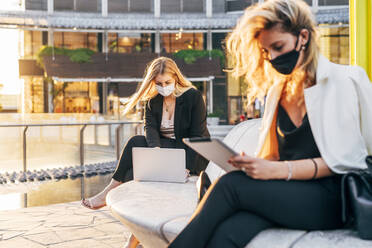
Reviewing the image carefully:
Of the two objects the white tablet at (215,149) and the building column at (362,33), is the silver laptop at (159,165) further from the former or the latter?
the building column at (362,33)

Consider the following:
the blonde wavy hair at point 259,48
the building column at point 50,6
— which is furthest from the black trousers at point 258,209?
the building column at point 50,6

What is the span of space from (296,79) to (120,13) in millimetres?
22313

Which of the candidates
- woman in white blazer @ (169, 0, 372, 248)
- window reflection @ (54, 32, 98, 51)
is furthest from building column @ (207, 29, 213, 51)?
woman in white blazer @ (169, 0, 372, 248)

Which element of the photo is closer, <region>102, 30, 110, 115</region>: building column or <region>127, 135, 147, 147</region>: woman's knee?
<region>127, 135, 147, 147</region>: woman's knee

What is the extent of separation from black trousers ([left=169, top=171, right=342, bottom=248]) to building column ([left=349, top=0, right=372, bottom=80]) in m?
1.20

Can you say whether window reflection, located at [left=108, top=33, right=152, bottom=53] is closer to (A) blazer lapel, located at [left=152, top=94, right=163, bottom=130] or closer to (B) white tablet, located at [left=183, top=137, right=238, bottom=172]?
(A) blazer lapel, located at [left=152, top=94, right=163, bottom=130]

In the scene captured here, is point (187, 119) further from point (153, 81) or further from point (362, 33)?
point (362, 33)

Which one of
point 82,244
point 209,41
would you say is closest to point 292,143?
point 82,244

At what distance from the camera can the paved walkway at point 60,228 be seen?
366 centimetres

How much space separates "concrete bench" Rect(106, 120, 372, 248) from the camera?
1621 millimetres

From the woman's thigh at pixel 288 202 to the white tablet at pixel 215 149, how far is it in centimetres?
12

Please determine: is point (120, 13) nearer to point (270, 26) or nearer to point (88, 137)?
point (88, 137)

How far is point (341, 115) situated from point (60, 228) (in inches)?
121

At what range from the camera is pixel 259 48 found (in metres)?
2.07
